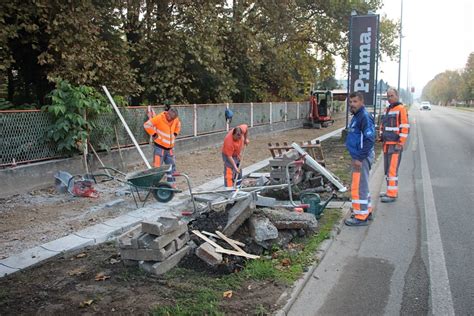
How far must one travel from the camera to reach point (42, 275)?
4348 mm

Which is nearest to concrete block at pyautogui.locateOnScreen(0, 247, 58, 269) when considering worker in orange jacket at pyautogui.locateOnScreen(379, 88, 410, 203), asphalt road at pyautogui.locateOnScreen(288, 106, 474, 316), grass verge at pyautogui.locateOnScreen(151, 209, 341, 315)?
grass verge at pyautogui.locateOnScreen(151, 209, 341, 315)

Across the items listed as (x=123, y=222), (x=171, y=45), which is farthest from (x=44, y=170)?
(x=171, y=45)

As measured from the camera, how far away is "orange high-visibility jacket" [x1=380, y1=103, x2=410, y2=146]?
7.52m

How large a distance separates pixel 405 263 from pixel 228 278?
2040mm

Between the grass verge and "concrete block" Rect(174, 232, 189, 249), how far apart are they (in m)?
0.28

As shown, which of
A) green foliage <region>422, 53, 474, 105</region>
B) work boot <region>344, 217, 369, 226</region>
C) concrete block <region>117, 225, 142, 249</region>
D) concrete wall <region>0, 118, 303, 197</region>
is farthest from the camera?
green foliage <region>422, 53, 474, 105</region>

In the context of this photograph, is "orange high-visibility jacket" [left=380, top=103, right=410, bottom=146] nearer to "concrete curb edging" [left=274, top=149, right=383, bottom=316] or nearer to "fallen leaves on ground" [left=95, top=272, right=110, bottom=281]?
→ "concrete curb edging" [left=274, top=149, right=383, bottom=316]

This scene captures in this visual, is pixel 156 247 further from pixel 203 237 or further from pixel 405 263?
pixel 405 263

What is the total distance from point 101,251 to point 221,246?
1.48 meters

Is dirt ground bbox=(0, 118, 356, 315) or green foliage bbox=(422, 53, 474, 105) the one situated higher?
green foliage bbox=(422, 53, 474, 105)

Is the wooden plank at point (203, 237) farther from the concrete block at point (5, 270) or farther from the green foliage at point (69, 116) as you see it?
the green foliage at point (69, 116)

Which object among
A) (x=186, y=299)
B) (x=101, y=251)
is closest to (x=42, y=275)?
(x=101, y=251)

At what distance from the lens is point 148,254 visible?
4.23m

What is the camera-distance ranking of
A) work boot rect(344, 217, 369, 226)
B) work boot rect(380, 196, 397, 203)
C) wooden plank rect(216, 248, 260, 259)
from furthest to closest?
work boot rect(380, 196, 397, 203) → work boot rect(344, 217, 369, 226) → wooden plank rect(216, 248, 260, 259)
